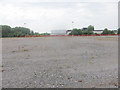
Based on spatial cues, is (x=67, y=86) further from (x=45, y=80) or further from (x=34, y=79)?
(x=34, y=79)

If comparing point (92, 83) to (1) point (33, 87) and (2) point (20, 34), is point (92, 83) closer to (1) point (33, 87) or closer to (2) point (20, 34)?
(1) point (33, 87)

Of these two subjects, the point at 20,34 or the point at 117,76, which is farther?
the point at 20,34

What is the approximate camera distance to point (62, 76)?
5543 mm

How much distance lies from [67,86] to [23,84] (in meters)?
1.25

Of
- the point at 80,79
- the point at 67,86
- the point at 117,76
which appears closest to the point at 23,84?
the point at 67,86

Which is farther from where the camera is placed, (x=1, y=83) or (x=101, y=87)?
(x=1, y=83)

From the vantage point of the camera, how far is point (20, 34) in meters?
55.7

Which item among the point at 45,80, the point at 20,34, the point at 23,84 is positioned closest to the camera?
the point at 23,84

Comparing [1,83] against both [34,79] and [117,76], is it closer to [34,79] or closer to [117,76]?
[34,79]

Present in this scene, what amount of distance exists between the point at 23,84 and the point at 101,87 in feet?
7.04

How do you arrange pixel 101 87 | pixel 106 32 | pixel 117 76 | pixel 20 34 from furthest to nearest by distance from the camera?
1. pixel 106 32
2. pixel 20 34
3. pixel 117 76
4. pixel 101 87

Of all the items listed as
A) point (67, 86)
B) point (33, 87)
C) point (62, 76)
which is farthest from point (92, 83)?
point (33, 87)

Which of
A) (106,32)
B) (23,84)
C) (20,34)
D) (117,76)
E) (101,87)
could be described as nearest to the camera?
(101,87)

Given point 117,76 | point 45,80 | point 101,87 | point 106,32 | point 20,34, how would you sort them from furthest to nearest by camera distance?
point 106,32, point 20,34, point 117,76, point 45,80, point 101,87
